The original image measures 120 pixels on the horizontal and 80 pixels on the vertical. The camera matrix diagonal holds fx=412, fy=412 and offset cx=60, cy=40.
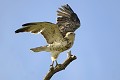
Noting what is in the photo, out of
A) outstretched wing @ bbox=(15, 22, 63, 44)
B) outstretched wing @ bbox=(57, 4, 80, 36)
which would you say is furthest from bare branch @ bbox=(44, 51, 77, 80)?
outstretched wing @ bbox=(57, 4, 80, 36)

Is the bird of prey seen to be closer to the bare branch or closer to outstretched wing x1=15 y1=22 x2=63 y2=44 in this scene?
outstretched wing x1=15 y1=22 x2=63 y2=44

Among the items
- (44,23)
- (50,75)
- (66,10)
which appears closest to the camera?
(50,75)

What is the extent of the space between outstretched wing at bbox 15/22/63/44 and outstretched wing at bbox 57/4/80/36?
1360 mm

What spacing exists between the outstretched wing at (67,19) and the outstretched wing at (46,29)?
1.36 m

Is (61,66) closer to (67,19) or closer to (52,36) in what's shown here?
(52,36)

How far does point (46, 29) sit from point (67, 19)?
130 inches

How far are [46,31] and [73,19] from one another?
134 inches

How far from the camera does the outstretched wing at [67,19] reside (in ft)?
43.3

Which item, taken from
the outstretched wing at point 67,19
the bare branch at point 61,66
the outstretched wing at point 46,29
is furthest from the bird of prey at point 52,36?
the outstretched wing at point 67,19

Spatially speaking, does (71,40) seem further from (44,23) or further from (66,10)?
(66,10)

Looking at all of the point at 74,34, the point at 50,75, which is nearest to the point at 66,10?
the point at 74,34

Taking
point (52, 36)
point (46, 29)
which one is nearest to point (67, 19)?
point (52, 36)

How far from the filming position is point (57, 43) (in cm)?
1115

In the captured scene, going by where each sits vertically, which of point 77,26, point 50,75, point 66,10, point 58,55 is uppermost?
point 66,10
